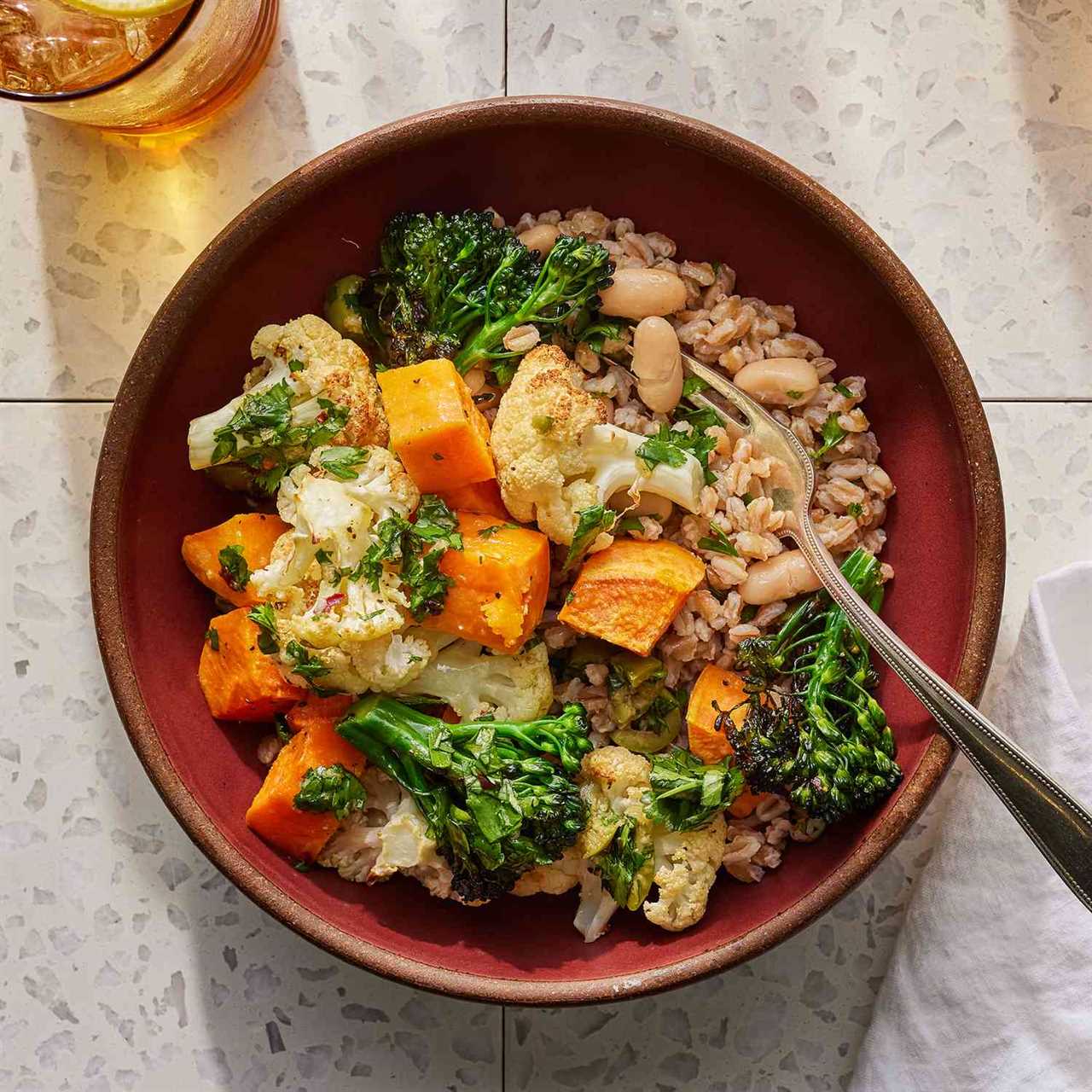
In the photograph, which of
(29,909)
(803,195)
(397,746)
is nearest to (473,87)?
(803,195)

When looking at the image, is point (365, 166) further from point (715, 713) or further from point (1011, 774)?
point (1011, 774)

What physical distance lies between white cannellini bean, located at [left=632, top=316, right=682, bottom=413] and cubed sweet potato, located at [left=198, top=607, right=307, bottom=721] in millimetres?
846

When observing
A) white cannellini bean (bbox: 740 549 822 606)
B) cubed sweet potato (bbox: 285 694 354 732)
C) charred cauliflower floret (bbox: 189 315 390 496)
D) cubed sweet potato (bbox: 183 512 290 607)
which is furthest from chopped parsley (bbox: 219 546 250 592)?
white cannellini bean (bbox: 740 549 822 606)

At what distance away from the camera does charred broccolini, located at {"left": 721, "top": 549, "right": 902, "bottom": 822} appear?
1.93 meters

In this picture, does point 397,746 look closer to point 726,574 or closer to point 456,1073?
point 726,574

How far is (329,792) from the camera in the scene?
6.52 ft

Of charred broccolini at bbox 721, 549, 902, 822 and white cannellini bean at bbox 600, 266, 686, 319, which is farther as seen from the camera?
white cannellini bean at bbox 600, 266, 686, 319

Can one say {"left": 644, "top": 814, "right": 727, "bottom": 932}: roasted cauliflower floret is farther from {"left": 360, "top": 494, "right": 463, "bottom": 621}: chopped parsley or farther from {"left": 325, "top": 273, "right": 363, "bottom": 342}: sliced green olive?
{"left": 325, "top": 273, "right": 363, "bottom": 342}: sliced green olive

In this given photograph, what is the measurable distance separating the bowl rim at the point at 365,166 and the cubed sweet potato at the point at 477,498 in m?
0.56

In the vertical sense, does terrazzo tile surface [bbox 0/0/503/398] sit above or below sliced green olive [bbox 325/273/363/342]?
above

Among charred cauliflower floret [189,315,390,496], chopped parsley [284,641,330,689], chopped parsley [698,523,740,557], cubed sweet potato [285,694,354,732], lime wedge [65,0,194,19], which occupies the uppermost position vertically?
lime wedge [65,0,194,19]

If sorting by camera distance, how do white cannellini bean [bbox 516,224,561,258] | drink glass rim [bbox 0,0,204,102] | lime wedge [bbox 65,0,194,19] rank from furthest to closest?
1. white cannellini bean [bbox 516,224,561,258]
2. drink glass rim [bbox 0,0,204,102]
3. lime wedge [bbox 65,0,194,19]

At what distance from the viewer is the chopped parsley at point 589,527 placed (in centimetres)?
198

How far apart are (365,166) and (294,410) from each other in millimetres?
451
